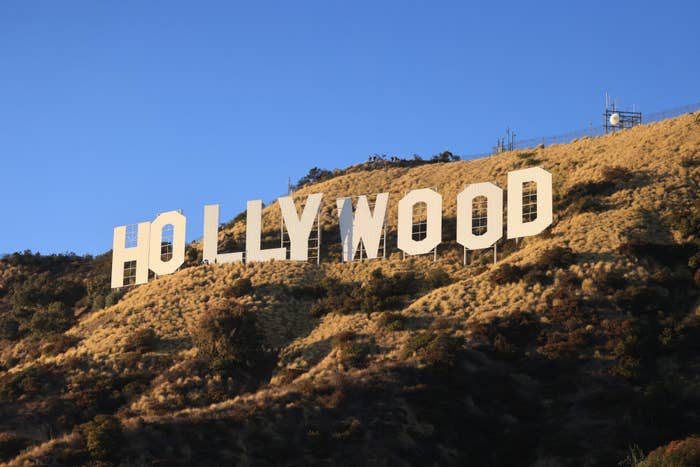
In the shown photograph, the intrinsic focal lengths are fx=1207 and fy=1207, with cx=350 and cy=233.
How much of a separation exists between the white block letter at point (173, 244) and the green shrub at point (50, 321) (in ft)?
24.8

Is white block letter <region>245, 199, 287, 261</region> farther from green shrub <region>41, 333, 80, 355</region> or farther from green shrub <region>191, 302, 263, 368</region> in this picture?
green shrub <region>41, 333, 80, 355</region>

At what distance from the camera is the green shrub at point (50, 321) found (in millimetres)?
91812

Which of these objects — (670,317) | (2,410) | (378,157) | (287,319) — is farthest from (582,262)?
(378,157)

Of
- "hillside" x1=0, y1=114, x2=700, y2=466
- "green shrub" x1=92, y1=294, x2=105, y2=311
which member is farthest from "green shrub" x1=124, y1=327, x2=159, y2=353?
"green shrub" x1=92, y1=294, x2=105, y2=311

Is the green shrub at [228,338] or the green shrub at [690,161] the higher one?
the green shrub at [690,161]

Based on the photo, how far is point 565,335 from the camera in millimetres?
69500

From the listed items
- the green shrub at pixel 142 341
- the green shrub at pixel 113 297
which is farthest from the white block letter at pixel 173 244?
the green shrub at pixel 142 341

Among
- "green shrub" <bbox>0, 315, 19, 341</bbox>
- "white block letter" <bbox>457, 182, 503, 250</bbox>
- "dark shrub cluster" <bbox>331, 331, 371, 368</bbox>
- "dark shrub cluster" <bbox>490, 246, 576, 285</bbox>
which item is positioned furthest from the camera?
"green shrub" <bbox>0, 315, 19, 341</bbox>

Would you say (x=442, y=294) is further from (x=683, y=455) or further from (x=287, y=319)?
(x=683, y=455)

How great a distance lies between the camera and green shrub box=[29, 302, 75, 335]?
91812mm

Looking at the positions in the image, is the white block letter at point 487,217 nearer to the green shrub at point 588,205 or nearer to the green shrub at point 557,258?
the green shrub at point 557,258

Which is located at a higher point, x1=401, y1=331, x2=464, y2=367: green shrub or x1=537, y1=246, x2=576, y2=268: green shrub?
x1=537, y1=246, x2=576, y2=268: green shrub

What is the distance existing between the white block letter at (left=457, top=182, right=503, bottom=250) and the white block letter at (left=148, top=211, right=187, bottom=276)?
22395 millimetres

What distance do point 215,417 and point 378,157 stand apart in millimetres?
63370
